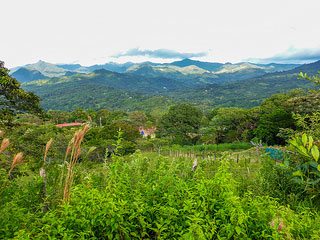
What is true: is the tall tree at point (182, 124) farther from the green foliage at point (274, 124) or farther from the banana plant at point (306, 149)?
the banana plant at point (306, 149)

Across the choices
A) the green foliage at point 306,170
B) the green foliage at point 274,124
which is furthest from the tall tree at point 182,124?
the green foliage at point 306,170

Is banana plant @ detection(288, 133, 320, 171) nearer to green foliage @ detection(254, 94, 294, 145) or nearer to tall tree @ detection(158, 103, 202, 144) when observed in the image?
green foliage @ detection(254, 94, 294, 145)

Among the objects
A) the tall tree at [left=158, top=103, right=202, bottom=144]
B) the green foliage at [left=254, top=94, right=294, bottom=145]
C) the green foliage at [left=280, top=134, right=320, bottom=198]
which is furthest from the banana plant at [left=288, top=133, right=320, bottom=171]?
the tall tree at [left=158, top=103, right=202, bottom=144]

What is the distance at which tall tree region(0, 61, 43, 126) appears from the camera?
5.06m

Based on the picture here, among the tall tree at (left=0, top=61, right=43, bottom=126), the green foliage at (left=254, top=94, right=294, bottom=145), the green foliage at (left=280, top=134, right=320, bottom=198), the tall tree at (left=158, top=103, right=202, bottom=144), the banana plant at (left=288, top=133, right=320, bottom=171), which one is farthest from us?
the tall tree at (left=158, top=103, right=202, bottom=144)

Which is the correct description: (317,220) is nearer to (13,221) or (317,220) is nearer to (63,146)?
(13,221)

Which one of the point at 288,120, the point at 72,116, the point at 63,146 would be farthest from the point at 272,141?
the point at 72,116

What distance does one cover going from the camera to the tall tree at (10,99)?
16.6 feet

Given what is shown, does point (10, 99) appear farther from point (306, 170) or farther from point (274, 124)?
point (274, 124)

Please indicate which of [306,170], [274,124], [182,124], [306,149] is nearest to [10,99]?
[306,149]

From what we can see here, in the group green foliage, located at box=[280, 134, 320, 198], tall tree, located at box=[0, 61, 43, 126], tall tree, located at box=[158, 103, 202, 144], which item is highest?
tall tree, located at box=[0, 61, 43, 126]

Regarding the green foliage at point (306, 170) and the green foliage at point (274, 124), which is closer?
the green foliage at point (306, 170)

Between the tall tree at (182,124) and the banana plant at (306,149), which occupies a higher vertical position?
the banana plant at (306,149)

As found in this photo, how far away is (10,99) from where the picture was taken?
5.29m
